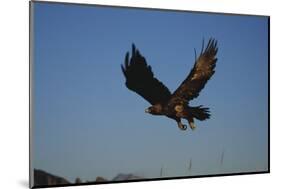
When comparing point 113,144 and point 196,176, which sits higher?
point 113,144

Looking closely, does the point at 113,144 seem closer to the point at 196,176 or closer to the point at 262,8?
the point at 196,176

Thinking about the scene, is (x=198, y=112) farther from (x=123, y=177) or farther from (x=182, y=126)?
(x=123, y=177)

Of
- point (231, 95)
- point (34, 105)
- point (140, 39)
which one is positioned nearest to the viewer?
point (34, 105)

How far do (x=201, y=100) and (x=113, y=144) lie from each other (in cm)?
86

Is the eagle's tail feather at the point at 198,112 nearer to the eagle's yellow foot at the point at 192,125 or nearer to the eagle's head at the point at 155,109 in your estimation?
the eagle's yellow foot at the point at 192,125

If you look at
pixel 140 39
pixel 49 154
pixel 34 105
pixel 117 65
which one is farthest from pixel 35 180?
pixel 140 39

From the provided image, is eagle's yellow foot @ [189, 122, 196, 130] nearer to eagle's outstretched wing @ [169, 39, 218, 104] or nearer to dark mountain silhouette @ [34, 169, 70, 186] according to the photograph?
eagle's outstretched wing @ [169, 39, 218, 104]

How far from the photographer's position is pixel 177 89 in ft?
13.8

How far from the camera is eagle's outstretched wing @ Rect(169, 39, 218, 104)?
166 inches

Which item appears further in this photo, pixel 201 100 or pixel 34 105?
pixel 201 100

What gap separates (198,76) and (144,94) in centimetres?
51

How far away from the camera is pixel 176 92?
166 inches

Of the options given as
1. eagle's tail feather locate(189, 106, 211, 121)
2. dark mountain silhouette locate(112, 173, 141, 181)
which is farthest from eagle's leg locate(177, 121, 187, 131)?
dark mountain silhouette locate(112, 173, 141, 181)

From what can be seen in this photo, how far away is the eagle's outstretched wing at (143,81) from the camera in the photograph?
4.08 metres
